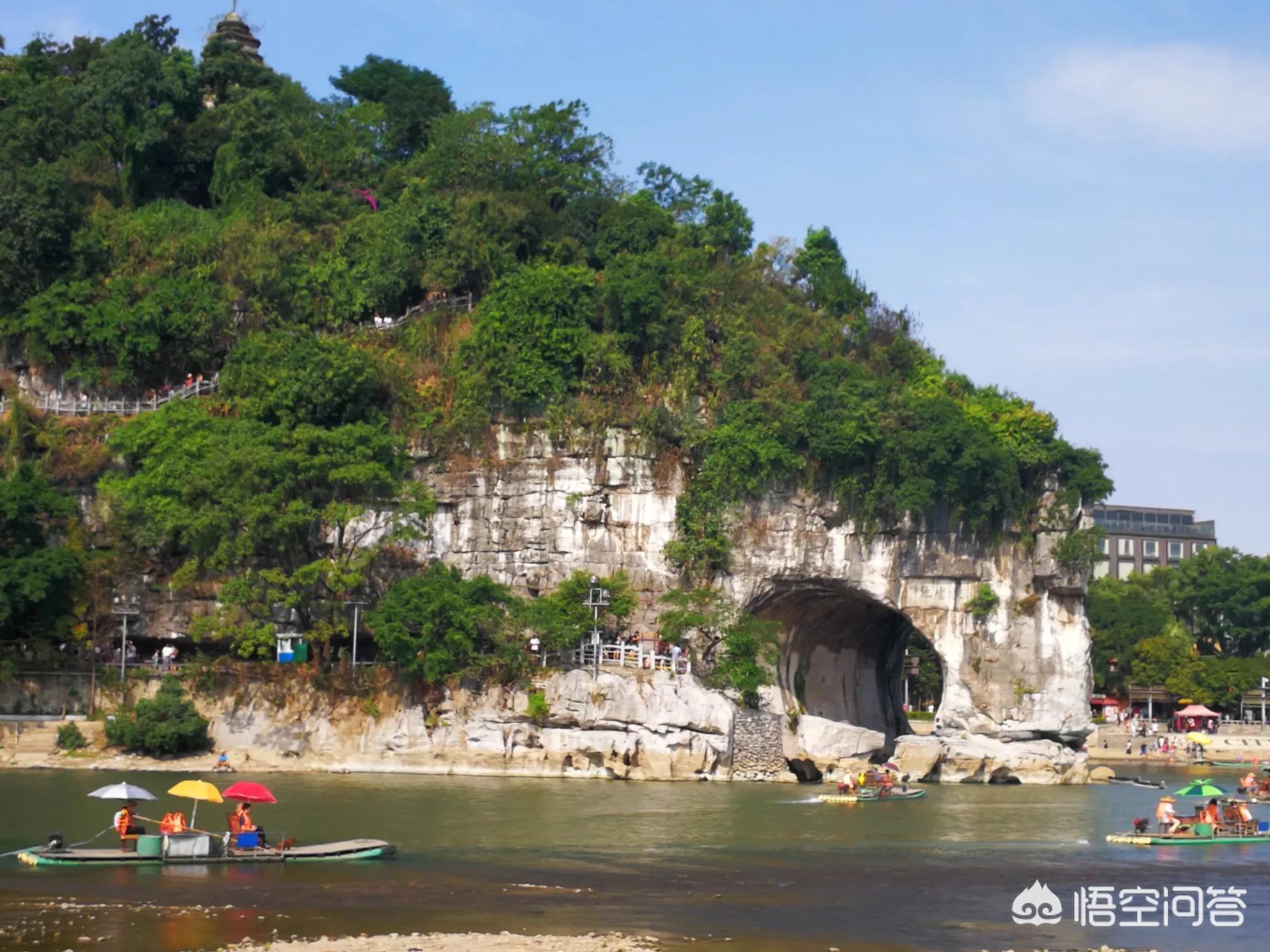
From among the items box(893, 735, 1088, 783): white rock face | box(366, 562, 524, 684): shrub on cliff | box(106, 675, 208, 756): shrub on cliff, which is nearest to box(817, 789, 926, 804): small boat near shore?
box(893, 735, 1088, 783): white rock face

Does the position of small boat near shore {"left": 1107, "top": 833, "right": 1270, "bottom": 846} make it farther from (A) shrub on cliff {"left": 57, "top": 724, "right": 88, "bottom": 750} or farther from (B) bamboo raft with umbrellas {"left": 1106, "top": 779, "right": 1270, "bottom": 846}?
(A) shrub on cliff {"left": 57, "top": 724, "right": 88, "bottom": 750}

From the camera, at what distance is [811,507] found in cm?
4388

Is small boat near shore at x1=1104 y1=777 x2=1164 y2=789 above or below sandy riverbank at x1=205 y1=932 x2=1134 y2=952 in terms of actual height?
below

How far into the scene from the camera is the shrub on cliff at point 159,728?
124ft

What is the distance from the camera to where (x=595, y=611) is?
40.7 m

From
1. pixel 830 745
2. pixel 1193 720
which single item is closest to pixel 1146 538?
pixel 1193 720

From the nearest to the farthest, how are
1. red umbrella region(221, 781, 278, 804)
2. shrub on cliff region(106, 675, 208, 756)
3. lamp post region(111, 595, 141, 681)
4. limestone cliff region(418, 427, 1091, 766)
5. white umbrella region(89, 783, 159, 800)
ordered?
white umbrella region(89, 783, 159, 800), red umbrella region(221, 781, 278, 804), shrub on cliff region(106, 675, 208, 756), lamp post region(111, 595, 141, 681), limestone cliff region(418, 427, 1091, 766)

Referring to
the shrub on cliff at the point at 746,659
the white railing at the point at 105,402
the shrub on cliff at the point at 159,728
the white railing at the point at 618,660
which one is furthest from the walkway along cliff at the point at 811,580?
the white railing at the point at 105,402

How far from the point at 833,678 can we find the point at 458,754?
14403 mm

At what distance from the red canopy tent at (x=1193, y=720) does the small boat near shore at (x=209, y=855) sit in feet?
155

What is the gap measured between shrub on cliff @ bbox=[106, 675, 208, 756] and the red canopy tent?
132ft

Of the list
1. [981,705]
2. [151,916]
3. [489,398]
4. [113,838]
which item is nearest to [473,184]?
[489,398]

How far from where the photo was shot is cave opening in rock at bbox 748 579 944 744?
1763 inches

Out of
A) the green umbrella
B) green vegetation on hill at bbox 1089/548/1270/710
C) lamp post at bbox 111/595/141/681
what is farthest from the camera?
green vegetation on hill at bbox 1089/548/1270/710
